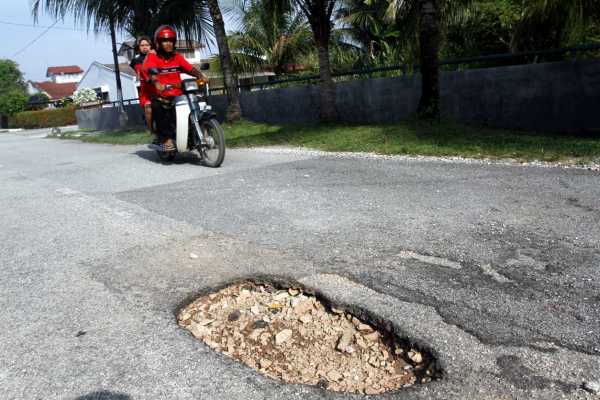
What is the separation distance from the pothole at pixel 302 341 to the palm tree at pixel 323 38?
9138 mm

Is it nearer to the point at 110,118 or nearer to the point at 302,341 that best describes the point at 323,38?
the point at 302,341

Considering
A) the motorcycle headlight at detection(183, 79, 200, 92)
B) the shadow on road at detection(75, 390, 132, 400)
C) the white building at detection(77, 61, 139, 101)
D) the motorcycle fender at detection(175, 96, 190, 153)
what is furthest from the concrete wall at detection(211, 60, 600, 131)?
the white building at detection(77, 61, 139, 101)

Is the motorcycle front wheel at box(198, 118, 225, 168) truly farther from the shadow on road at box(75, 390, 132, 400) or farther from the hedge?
the hedge

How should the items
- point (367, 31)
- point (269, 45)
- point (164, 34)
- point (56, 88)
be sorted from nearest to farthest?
point (164, 34)
point (367, 31)
point (269, 45)
point (56, 88)

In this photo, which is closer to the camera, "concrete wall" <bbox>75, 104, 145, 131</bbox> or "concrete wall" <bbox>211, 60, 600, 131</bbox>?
"concrete wall" <bbox>211, 60, 600, 131</bbox>

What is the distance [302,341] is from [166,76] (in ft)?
20.0

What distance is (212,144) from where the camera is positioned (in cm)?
752

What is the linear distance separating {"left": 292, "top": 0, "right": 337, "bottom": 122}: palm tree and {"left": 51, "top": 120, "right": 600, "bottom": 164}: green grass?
0.94m

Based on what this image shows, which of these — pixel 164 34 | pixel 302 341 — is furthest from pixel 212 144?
pixel 302 341

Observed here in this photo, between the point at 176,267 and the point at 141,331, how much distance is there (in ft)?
2.89

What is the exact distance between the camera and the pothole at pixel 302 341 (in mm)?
2209

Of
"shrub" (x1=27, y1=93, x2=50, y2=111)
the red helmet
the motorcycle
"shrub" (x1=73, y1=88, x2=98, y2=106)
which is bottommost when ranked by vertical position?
the motorcycle

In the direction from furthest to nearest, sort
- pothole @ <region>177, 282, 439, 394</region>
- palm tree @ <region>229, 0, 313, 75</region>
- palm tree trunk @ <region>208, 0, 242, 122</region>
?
1. palm tree @ <region>229, 0, 313, 75</region>
2. palm tree trunk @ <region>208, 0, 242, 122</region>
3. pothole @ <region>177, 282, 439, 394</region>

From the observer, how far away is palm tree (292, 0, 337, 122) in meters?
11.2
